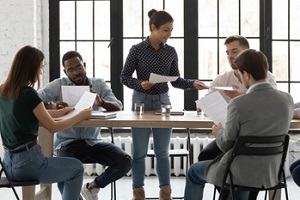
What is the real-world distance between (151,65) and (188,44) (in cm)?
185

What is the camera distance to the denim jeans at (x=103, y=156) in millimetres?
4902

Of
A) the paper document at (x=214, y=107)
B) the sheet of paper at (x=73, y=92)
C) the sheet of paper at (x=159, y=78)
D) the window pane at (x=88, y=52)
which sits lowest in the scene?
the paper document at (x=214, y=107)

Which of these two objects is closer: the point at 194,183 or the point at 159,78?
the point at 194,183

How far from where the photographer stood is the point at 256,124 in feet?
12.0

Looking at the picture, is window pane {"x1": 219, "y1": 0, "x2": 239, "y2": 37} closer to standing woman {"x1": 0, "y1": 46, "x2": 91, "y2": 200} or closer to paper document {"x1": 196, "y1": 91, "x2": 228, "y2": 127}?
paper document {"x1": 196, "y1": 91, "x2": 228, "y2": 127}

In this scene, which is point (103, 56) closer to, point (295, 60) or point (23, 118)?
point (295, 60)

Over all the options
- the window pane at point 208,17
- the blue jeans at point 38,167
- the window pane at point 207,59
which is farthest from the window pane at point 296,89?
the blue jeans at point 38,167

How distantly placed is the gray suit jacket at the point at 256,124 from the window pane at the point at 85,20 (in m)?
3.71

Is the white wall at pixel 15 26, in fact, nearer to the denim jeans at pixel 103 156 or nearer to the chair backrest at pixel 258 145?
the denim jeans at pixel 103 156

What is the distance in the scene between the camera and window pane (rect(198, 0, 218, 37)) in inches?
278

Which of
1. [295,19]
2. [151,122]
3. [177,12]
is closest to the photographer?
[151,122]

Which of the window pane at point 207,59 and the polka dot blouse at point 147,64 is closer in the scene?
the polka dot blouse at point 147,64

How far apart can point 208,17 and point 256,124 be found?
3.59m

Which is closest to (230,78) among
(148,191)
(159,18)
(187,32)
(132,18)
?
(159,18)
